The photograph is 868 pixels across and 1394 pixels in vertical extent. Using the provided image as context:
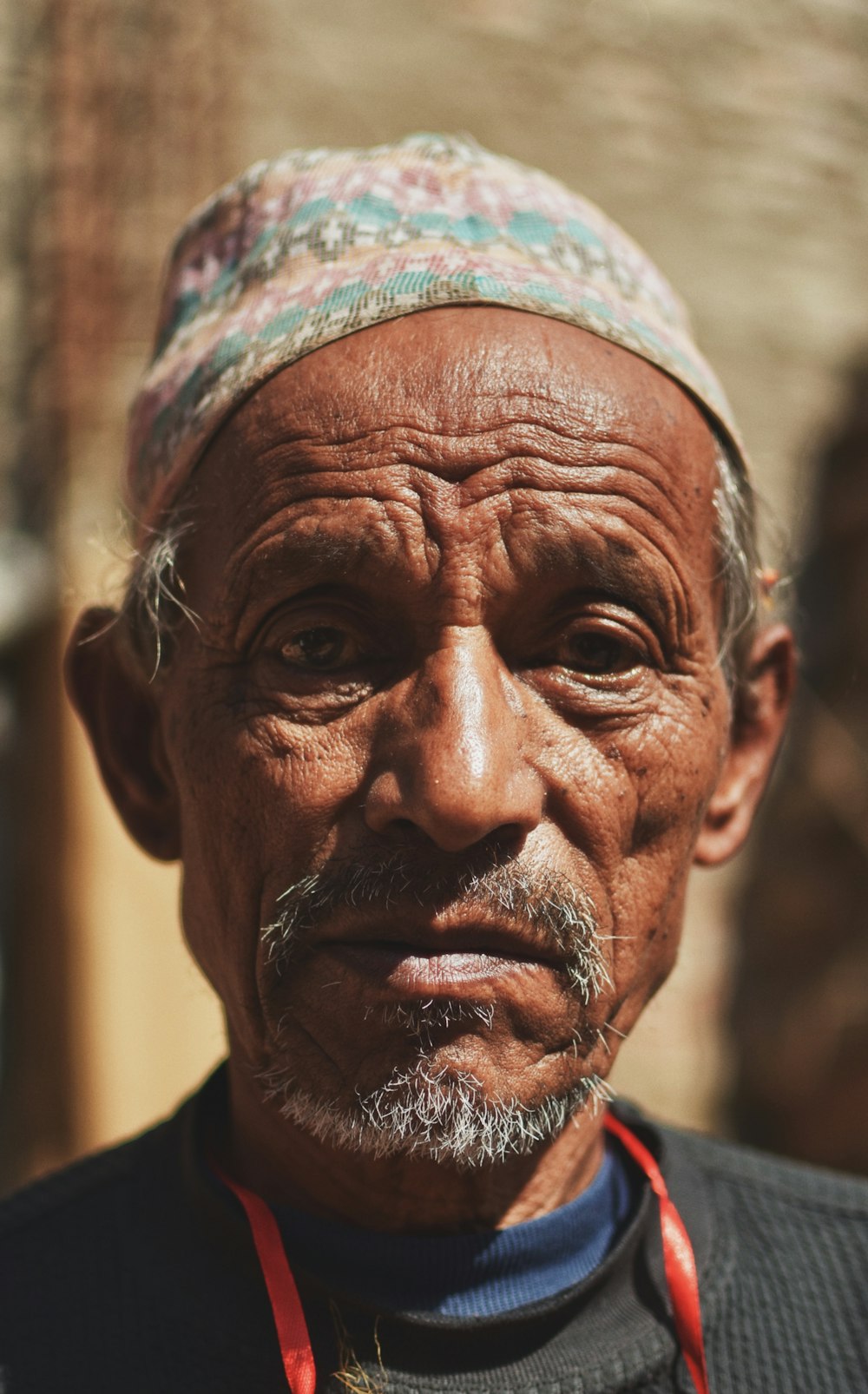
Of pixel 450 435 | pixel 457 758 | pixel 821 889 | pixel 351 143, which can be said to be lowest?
pixel 821 889

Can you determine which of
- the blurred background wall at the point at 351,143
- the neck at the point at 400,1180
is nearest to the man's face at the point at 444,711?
the neck at the point at 400,1180

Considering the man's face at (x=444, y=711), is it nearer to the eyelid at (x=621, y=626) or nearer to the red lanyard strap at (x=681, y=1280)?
the eyelid at (x=621, y=626)

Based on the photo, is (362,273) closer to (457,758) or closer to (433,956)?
(457,758)

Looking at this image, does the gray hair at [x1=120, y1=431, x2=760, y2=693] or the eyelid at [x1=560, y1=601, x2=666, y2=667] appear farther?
the gray hair at [x1=120, y1=431, x2=760, y2=693]

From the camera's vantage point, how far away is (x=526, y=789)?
5.40ft

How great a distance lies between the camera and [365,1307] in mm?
1684

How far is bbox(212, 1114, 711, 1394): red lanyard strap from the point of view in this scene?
1639mm

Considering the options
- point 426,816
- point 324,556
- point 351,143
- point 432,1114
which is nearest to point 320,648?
point 324,556

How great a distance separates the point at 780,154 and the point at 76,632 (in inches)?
184

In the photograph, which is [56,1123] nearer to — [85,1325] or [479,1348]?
[85,1325]

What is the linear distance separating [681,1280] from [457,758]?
0.88 meters

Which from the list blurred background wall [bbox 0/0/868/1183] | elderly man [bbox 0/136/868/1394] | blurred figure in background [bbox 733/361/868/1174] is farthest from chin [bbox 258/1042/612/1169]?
blurred figure in background [bbox 733/361/868/1174]

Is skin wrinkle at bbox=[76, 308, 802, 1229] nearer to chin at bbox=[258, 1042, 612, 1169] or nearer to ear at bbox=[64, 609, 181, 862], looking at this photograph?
chin at bbox=[258, 1042, 612, 1169]

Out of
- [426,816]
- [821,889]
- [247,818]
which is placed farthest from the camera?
[821,889]
